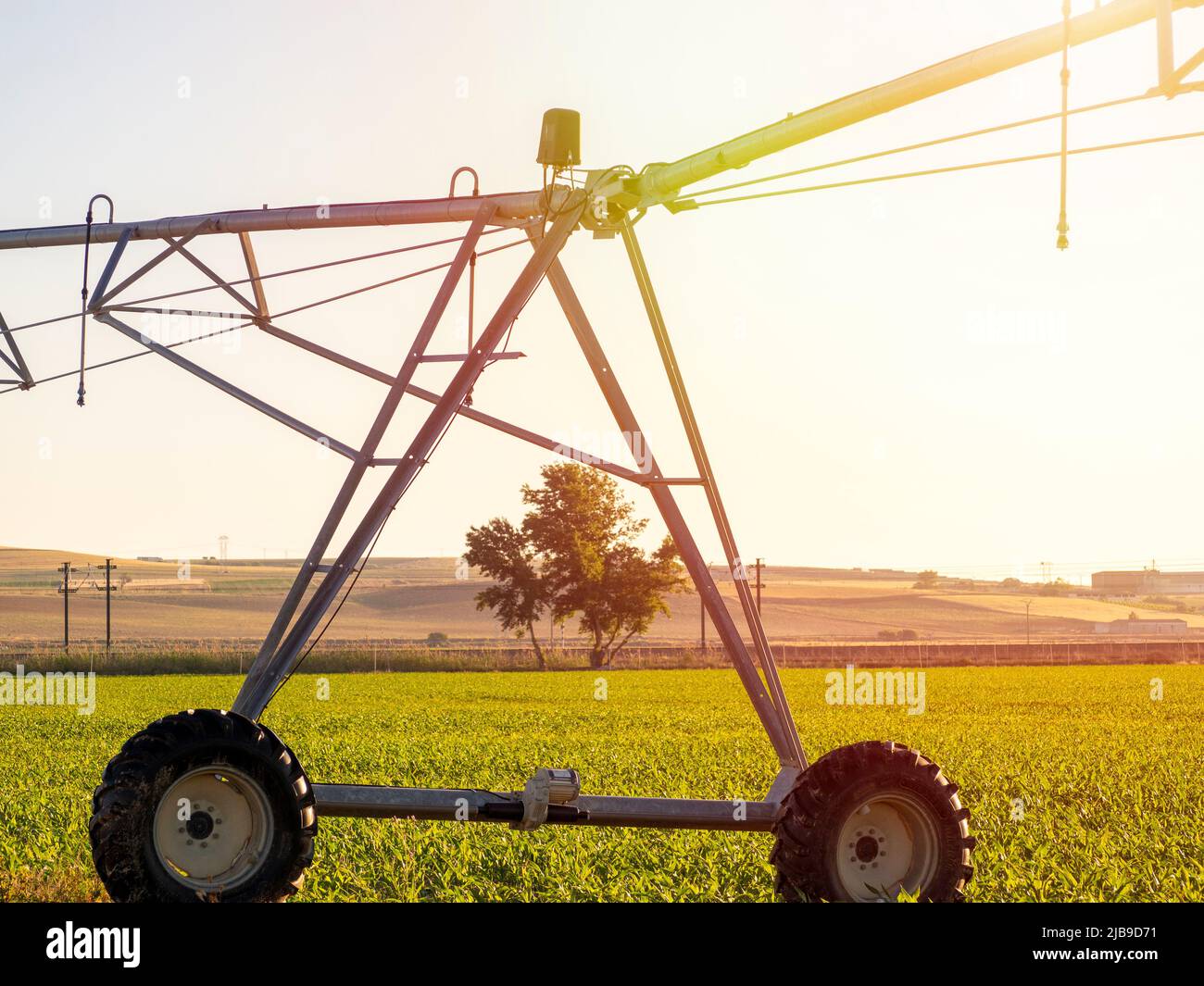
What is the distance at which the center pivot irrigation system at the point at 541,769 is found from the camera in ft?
26.5

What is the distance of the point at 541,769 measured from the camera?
912 centimetres

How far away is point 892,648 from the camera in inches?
3455

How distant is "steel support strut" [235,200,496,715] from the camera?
9.56m

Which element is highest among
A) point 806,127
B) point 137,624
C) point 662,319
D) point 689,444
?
point 806,127

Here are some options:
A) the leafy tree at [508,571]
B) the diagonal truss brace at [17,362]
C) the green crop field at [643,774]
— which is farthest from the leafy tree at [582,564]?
the diagonal truss brace at [17,362]

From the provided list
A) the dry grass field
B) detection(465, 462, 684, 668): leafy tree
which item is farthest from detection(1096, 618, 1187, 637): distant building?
detection(465, 462, 684, 668): leafy tree

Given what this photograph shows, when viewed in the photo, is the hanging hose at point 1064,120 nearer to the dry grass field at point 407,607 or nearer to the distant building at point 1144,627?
the dry grass field at point 407,607

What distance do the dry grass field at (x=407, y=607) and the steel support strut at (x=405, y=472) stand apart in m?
109

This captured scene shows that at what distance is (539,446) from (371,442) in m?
1.19

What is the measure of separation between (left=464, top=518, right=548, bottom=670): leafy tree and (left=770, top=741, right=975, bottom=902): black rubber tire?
7725cm
